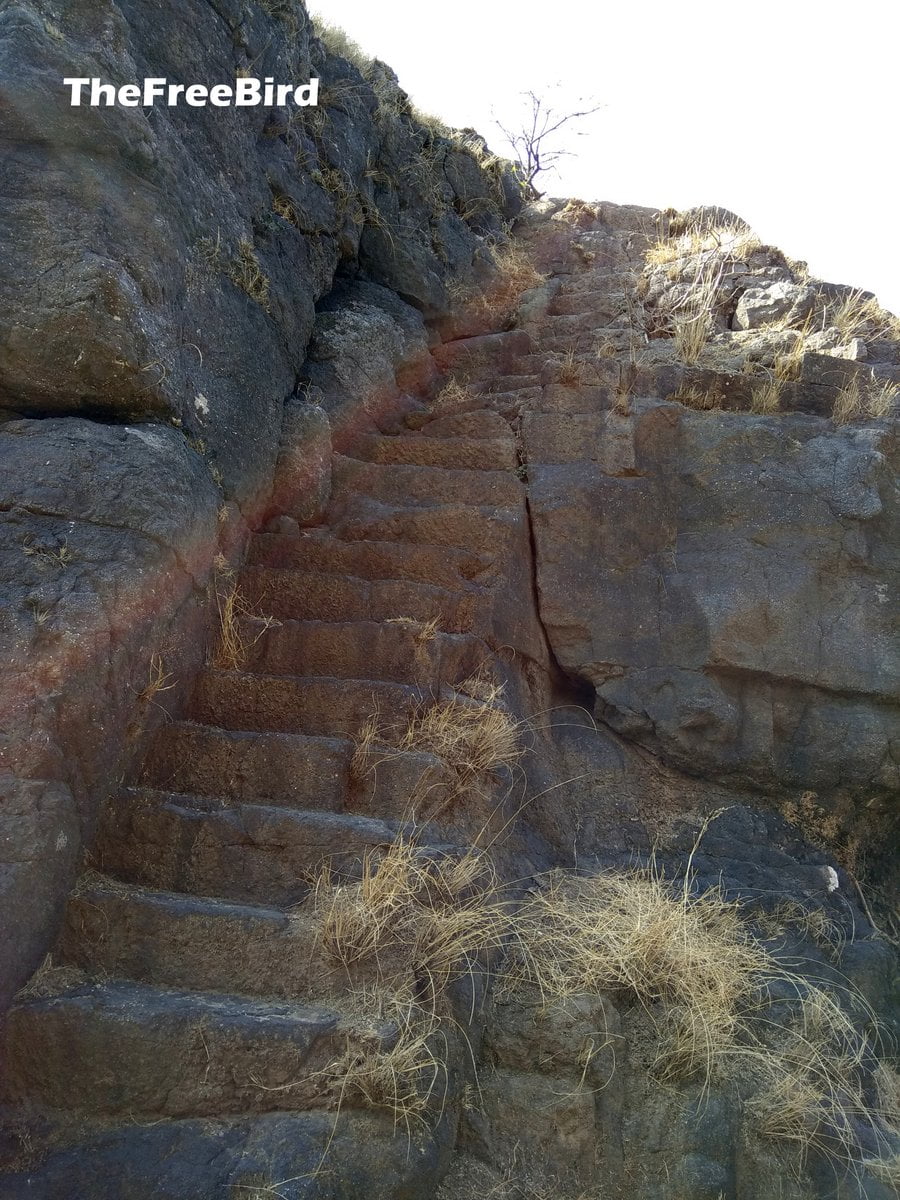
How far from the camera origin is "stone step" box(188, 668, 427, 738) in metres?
4.41

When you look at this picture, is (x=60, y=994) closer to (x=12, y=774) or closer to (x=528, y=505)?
(x=12, y=774)

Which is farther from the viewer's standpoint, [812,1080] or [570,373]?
[570,373]

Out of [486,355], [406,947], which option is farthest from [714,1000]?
[486,355]

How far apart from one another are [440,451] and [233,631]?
2104 mm

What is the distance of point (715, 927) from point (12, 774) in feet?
8.98

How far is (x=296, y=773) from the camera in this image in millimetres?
4148

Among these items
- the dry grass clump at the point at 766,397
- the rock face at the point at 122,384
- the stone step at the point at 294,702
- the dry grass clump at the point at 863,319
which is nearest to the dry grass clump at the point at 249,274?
the rock face at the point at 122,384

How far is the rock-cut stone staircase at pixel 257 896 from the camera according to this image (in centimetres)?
311

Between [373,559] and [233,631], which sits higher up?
[373,559]

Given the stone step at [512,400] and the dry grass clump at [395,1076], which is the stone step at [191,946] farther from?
the stone step at [512,400]

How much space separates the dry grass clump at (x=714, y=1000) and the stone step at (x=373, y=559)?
5.83 ft

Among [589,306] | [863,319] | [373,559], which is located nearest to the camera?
[373,559]

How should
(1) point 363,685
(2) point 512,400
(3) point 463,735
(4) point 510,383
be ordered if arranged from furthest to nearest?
(4) point 510,383, (2) point 512,400, (1) point 363,685, (3) point 463,735

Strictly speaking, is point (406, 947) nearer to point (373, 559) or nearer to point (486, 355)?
point (373, 559)
